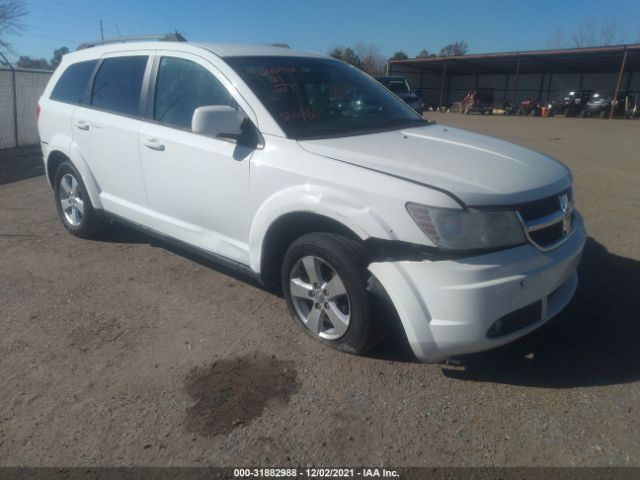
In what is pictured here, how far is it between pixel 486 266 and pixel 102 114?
3.65 metres

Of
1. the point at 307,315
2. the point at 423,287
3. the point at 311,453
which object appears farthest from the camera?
the point at 307,315

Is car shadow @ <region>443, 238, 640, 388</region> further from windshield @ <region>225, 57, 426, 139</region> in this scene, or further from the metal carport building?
the metal carport building

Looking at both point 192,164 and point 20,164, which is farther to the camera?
point 20,164

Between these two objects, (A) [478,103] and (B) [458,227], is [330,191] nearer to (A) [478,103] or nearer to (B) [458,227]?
(B) [458,227]

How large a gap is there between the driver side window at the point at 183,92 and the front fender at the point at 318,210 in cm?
81

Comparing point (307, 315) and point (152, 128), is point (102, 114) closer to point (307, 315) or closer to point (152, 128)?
point (152, 128)

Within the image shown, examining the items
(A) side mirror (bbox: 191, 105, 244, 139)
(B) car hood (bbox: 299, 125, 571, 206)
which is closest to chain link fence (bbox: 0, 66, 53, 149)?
(A) side mirror (bbox: 191, 105, 244, 139)

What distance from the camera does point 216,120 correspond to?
3.08 m

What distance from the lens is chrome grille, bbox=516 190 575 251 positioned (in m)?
2.62

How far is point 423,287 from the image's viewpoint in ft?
8.22

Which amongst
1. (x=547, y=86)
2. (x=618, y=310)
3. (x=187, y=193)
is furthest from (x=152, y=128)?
(x=547, y=86)

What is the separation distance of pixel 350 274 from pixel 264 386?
0.80 metres

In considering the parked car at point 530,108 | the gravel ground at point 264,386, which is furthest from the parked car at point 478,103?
the gravel ground at point 264,386

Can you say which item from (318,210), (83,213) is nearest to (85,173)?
(83,213)
